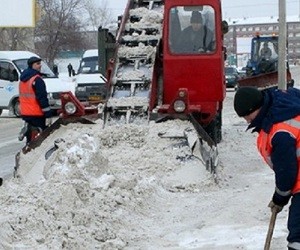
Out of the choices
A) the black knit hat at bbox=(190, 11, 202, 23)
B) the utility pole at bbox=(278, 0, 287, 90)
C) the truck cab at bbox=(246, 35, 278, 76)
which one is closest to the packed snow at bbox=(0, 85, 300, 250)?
the black knit hat at bbox=(190, 11, 202, 23)

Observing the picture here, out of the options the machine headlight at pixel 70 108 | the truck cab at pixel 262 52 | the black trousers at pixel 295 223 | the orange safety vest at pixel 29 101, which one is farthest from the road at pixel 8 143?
the truck cab at pixel 262 52

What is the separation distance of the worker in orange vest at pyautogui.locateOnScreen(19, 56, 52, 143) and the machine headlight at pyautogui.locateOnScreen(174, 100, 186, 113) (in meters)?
2.31

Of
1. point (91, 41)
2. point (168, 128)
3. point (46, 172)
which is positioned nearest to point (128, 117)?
point (168, 128)

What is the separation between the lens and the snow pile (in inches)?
279

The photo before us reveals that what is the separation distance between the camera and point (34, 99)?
39.7 ft

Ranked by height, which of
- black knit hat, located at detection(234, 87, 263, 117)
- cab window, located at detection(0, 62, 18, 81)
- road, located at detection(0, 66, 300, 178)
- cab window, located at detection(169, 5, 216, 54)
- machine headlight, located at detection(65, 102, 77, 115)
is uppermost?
cab window, located at detection(169, 5, 216, 54)

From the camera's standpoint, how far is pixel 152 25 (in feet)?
44.1

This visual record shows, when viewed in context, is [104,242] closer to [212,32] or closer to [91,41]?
[212,32]

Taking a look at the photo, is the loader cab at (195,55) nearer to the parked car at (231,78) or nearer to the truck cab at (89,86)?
the truck cab at (89,86)

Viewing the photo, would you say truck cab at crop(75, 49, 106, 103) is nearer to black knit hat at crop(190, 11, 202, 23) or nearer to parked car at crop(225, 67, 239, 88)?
black knit hat at crop(190, 11, 202, 23)

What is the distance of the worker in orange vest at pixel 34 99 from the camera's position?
12008 millimetres

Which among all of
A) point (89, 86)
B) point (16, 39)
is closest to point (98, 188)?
point (89, 86)

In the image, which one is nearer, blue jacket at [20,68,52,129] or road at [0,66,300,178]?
blue jacket at [20,68,52,129]

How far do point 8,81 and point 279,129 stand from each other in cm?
2006
